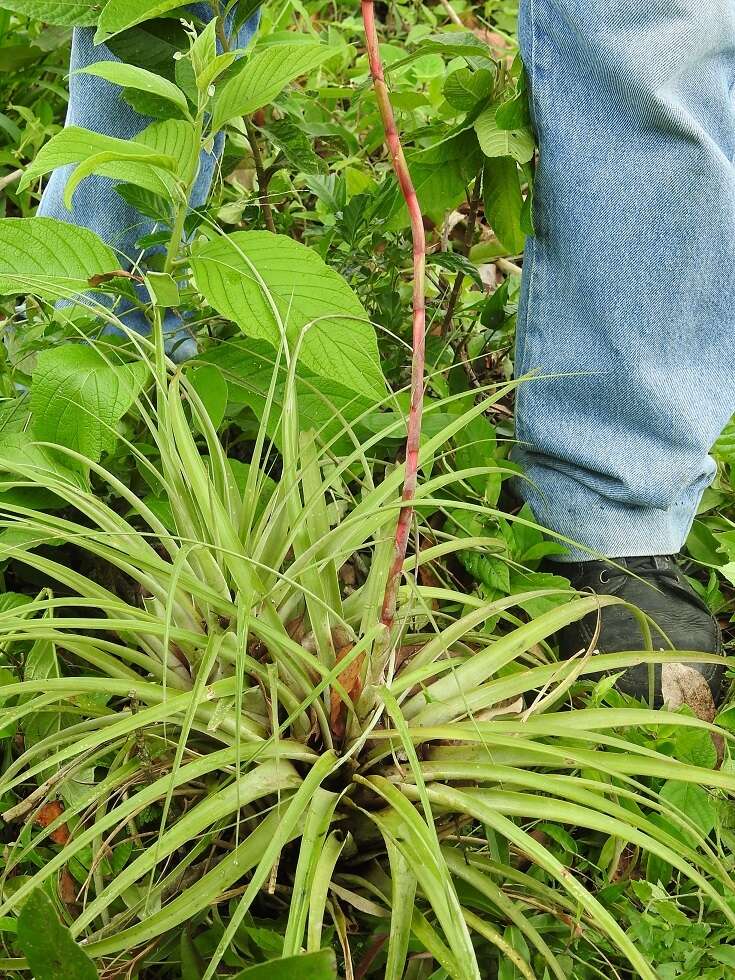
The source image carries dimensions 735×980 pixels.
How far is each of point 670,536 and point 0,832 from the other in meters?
0.83

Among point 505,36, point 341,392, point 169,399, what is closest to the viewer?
point 169,399

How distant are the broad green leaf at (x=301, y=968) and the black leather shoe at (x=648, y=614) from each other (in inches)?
23.1

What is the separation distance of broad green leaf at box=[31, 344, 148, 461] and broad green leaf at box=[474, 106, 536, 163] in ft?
1.50

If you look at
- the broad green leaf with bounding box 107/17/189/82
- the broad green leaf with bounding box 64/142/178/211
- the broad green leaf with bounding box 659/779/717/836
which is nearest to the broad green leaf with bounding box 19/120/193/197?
the broad green leaf with bounding box 64/142/178/211

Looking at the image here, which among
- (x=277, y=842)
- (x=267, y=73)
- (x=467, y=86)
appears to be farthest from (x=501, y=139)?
(x=277, y=842)

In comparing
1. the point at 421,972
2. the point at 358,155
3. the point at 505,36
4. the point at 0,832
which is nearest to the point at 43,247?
the point at 0,832

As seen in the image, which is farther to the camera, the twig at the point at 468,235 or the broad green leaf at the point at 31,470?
the twig at the point at 468,235

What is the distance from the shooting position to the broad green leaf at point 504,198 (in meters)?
1.16

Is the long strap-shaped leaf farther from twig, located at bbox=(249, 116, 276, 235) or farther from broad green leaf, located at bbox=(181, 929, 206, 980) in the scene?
twig, located at bbox=(249, 116, 276, 235)

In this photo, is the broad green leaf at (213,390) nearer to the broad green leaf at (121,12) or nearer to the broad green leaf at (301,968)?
the broad green leaf at (121,12)

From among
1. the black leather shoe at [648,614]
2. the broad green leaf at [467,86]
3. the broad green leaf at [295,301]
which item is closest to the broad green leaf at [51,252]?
the broad green leaf at [295,301]

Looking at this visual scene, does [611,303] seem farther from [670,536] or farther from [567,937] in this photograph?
[567,937]

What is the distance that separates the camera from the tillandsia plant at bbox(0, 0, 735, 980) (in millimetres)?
716

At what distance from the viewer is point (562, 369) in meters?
1.18
